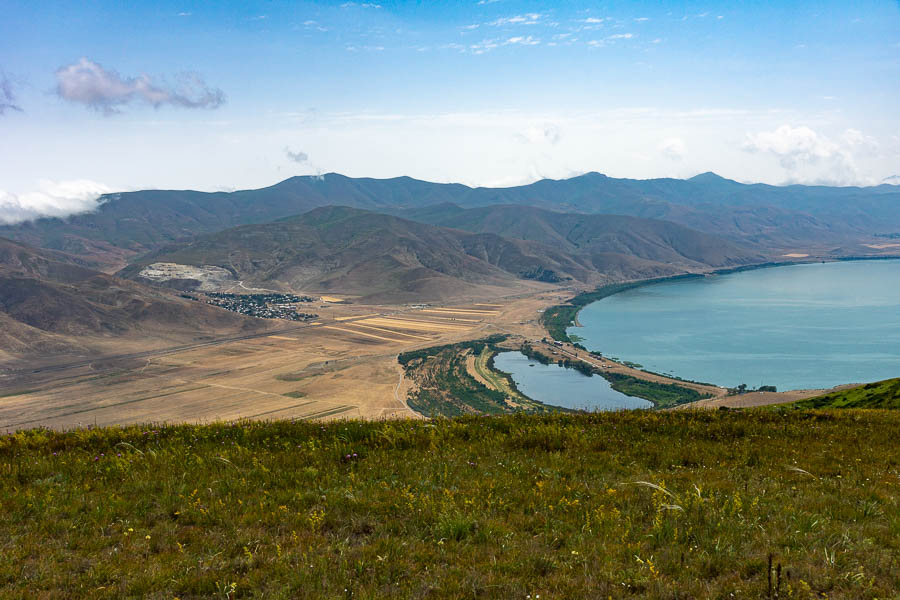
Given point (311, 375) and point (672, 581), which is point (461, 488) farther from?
point (311, 375)

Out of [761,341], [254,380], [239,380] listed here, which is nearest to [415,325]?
[254,380]

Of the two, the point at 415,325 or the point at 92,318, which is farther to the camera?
the point at 415,325

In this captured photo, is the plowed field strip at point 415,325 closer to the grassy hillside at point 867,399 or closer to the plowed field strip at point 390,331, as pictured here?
the plowed field strip at point 390,331

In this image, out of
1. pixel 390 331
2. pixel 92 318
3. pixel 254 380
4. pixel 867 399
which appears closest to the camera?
pixel 867 399

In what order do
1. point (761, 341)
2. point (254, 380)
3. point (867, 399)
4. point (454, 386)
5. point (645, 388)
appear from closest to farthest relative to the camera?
point (867, 399)
point (645, 388)
point (454, 386)
point (254, 380)
point (761, 341)

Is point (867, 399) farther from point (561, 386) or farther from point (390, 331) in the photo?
point (390, 331)

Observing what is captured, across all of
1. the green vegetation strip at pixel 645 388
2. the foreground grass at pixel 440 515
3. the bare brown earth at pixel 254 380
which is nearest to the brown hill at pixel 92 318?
the bare brown earth at pixel 254 380

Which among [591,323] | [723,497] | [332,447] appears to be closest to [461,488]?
[332,447]
